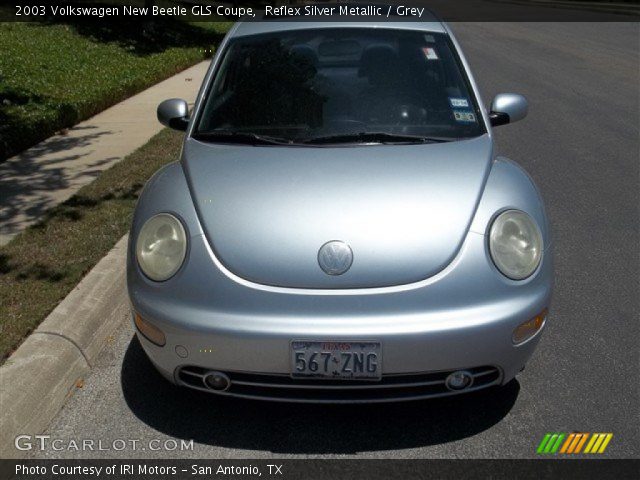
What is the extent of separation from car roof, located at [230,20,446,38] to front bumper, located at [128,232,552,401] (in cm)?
206

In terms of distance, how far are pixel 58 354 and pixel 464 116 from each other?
2.34 meters

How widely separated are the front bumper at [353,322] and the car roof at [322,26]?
206 centimetres

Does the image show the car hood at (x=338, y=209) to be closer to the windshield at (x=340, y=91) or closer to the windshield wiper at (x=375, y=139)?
the windshield wiper at (x=375, y=139)

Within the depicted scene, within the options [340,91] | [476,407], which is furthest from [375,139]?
[476,407]

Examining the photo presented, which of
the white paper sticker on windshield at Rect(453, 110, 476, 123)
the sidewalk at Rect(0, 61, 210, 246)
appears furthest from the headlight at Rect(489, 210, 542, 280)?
the sidewalk at Rect(0, 61, 210, 246)

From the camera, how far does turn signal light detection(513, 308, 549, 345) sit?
329 cm

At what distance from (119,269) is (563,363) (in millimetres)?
2525

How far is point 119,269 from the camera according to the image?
491 centimetres

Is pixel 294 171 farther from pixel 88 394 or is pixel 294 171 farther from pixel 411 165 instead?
pixel 88 394

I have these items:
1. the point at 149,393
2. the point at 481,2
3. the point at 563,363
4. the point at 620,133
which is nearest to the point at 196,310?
the point at 149,393

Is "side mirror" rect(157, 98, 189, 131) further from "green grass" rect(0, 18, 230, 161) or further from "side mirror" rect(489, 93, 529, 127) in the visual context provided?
"green grass" rect(0, 18, 230, 161)

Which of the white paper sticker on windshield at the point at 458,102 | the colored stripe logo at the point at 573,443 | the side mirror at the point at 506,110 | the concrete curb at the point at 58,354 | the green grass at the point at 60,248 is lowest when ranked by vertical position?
the green grass at the point at 60,248

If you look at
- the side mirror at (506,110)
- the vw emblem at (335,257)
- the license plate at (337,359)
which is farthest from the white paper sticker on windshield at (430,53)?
the license plate at (337,359)

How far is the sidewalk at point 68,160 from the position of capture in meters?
6.42
